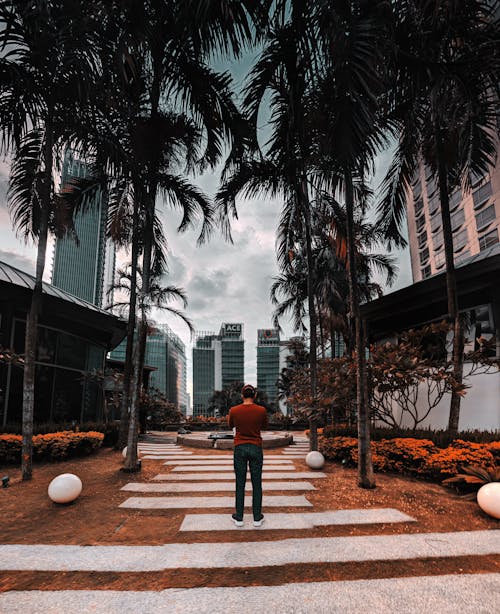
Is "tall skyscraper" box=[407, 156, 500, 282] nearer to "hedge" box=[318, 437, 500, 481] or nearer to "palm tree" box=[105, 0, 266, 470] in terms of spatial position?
"palm tree" box=[105, 0, 266, 470]

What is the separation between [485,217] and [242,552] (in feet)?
147

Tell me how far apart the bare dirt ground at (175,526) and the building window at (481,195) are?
1591 inches

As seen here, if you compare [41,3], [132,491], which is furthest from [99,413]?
[41,3]

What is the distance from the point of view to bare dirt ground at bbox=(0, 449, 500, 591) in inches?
123

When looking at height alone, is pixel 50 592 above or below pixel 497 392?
below

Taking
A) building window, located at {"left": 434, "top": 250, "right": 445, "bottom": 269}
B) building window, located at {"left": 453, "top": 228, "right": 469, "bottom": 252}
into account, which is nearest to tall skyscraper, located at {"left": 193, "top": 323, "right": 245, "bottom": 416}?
building window, located at {"left": 434, "top": 250, "right": 445, "bottom": 269}

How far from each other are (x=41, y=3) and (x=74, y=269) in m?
99.5

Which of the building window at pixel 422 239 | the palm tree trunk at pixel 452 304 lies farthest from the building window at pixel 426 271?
the palm tree trunk at pixel 452 304

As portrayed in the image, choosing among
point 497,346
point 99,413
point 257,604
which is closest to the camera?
point 257,604

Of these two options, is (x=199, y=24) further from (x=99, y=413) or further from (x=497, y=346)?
(x=99, y=413)

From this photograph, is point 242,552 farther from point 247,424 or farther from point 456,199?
point 456,199

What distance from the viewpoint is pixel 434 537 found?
4090 mm

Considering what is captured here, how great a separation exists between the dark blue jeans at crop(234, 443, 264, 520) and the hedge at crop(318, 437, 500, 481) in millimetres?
3726

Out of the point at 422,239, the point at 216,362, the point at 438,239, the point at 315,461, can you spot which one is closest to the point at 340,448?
the point at 315,461
